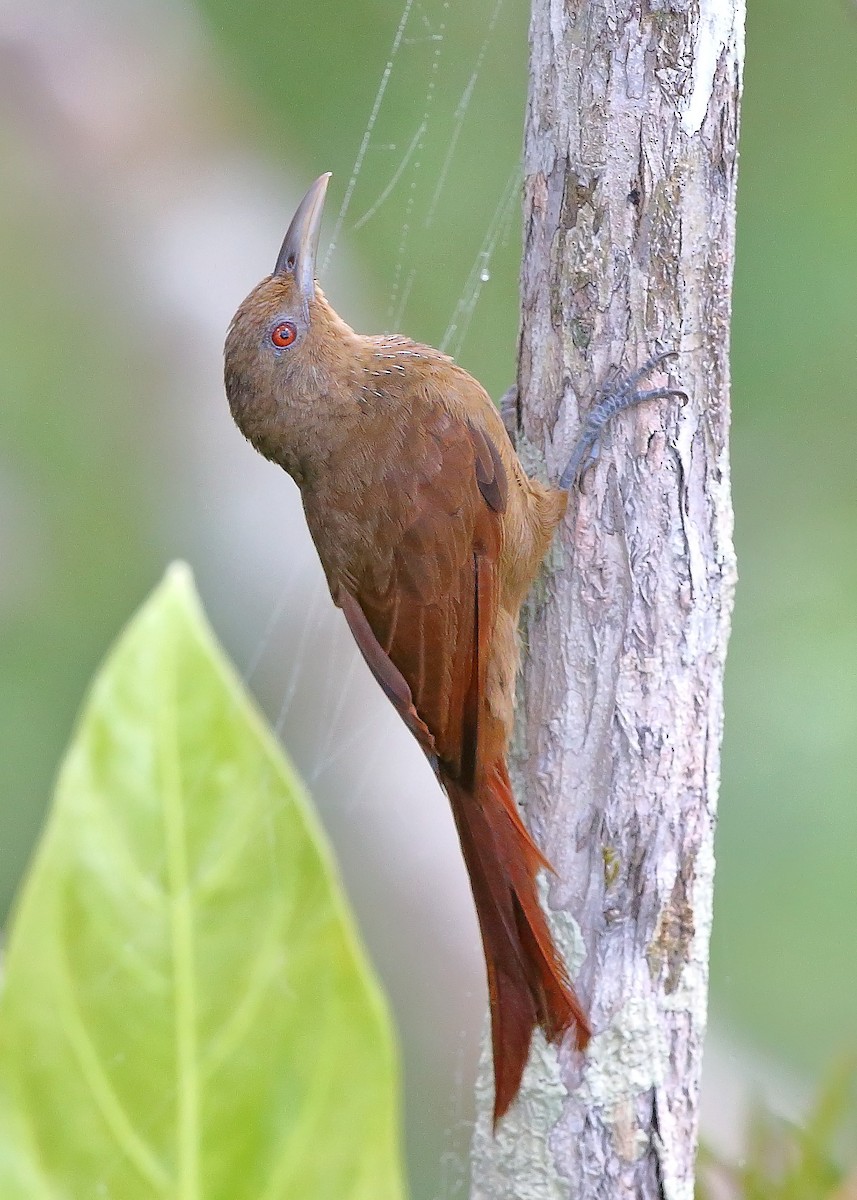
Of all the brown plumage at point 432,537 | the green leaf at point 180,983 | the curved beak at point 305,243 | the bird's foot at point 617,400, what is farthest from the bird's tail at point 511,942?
the green leaf at point 180,983

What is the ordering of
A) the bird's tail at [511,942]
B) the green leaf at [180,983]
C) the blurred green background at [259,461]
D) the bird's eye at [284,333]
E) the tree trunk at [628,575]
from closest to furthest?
the green leaf at [180,983] < the tree trunk at [628,575] < the bird's tail at [511,942] < the bird's eye at [284,333] < the blurred green background at [259,461]

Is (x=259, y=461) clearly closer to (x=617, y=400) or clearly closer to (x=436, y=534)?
(x=436, y=534)

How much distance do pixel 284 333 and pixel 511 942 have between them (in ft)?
2.74

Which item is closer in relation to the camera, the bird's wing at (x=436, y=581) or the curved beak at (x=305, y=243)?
the bird's wing at (x=436, y=581)

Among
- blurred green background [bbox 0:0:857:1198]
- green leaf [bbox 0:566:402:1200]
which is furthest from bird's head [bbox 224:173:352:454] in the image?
green leaf [bbox 0:566:402:1200]

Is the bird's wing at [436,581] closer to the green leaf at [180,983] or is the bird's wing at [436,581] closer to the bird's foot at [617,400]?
the bird's foot at [617,400]

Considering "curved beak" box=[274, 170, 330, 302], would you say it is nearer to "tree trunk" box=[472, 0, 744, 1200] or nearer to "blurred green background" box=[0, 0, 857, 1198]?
"tree trunk" box=[472, 0, 744, 1200]

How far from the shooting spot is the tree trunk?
1.27 metres

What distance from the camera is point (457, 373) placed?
1.61m

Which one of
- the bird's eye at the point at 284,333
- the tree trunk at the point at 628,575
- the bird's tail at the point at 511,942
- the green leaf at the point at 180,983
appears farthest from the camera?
the bird's eye at the point at 284,333

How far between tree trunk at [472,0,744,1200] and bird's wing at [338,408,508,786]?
0.07m

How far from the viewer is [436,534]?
1508 millimetres

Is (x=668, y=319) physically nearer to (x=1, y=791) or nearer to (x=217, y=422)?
(x=217, y=422)

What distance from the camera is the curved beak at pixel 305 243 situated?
159cm
